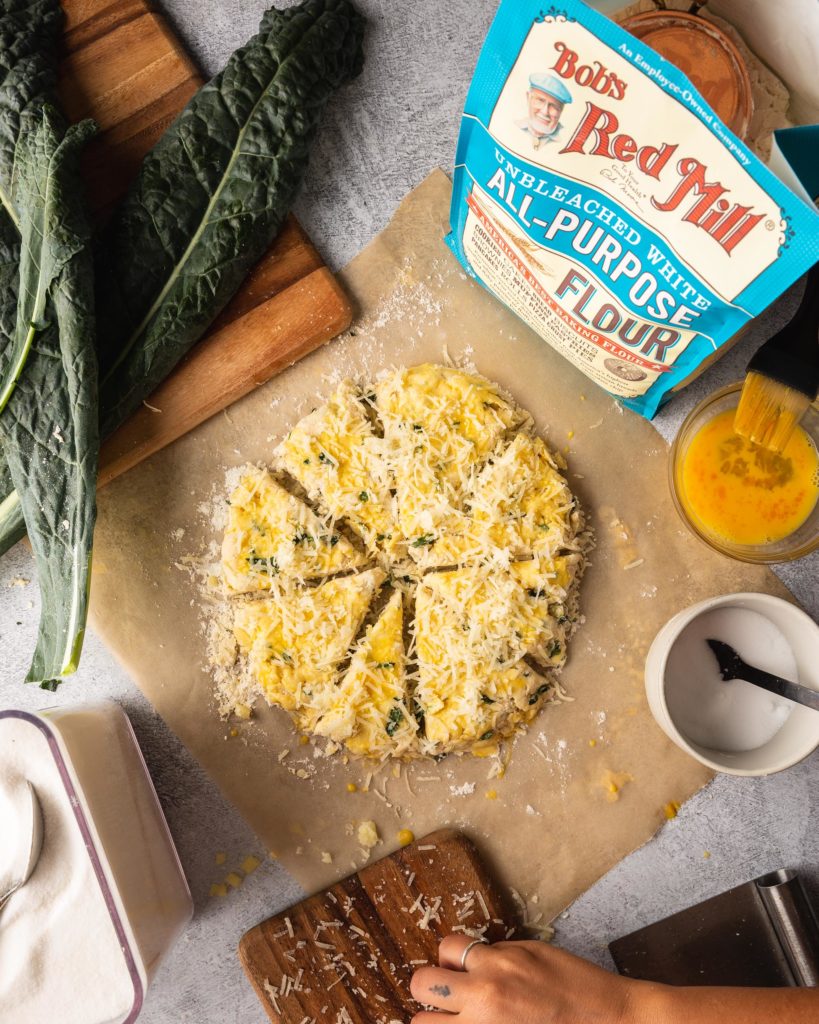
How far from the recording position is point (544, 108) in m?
1.98

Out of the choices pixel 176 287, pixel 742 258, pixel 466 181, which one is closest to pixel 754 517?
pixel 742 258

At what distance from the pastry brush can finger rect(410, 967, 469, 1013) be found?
74.4 inches

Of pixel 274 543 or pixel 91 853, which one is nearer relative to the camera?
pixel 91 853

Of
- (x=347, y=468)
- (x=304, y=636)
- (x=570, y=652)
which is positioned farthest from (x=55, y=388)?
(x=570, y=652)

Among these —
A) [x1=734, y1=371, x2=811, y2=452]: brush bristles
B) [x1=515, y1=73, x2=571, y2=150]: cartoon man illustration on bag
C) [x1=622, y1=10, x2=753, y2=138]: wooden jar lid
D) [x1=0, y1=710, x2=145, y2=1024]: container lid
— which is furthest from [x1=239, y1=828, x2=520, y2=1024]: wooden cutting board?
[x1=622, y1=10, x2=753, y2=138]: wooden jar lid

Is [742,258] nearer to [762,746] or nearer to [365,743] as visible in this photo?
[762,746]

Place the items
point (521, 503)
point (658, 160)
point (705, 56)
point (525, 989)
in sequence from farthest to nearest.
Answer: point (521, 503) → point (525, 989) → point (705, 56) → point (658, 160)

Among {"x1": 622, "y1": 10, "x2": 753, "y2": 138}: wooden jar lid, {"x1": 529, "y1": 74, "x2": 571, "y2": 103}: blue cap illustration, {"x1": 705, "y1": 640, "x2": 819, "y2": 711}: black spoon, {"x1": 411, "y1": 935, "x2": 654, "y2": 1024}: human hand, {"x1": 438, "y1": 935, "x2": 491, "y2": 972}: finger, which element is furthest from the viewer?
{"x1": 438, "y1": 935, "x2": 491, "y2": 972}: finger

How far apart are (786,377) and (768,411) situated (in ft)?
0.40

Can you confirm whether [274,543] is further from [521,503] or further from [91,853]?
[91,853]

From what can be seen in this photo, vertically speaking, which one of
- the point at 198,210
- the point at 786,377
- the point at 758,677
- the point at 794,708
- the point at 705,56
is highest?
the point at 198,210

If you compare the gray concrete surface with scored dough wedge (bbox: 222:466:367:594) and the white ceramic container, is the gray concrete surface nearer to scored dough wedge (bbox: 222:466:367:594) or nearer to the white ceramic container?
the white ceramic container

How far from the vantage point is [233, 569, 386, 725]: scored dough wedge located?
260 cm

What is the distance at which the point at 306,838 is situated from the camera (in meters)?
2.73
